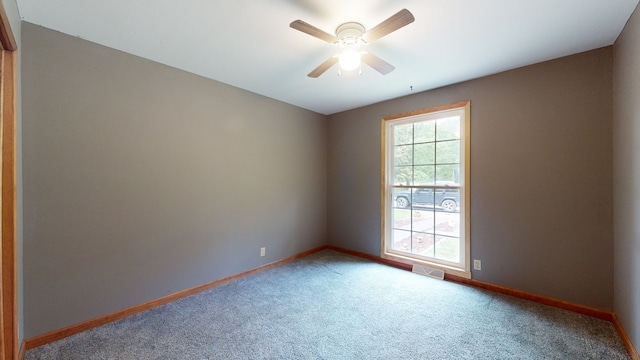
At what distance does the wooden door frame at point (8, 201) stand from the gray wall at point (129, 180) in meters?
0.30

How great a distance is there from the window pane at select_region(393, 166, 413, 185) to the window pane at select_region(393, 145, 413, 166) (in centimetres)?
7

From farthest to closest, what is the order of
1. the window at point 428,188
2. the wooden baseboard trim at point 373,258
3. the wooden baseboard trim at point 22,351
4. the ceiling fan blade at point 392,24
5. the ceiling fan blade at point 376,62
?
the wooden baseboard trim at point 373,258, the window at point 428,188, the ceiling fan blade at point 376,62, the wooden baseboard trim at point 22,351, the ceiling fan blade at point 392,24

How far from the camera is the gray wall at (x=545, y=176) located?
2.23 m

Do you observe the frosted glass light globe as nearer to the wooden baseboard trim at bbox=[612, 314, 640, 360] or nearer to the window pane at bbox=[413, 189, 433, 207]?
the window pane at bbox=[413, 189, 433, 207]

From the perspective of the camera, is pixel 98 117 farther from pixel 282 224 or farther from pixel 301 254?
pixel 301 254

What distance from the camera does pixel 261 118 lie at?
11.2 feet

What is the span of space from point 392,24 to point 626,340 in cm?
283

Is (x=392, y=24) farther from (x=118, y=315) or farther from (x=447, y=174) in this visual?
(x=118, y=315)

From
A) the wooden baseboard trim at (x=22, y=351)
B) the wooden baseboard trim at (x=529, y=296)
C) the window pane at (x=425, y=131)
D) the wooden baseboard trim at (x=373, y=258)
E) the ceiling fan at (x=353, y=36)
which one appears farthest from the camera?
the wooden baseboard trim at (x=373, y=258)

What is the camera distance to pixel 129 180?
7.52ft

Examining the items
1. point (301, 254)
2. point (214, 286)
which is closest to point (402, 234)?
point (301, 254)

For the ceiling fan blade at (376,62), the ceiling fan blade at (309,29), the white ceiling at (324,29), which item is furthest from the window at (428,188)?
the ceiling fan blade at (309,29)

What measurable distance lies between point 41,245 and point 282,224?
7.79ft

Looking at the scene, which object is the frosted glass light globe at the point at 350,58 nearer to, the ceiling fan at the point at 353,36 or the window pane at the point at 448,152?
the ceiling fan at the point at 353,36
